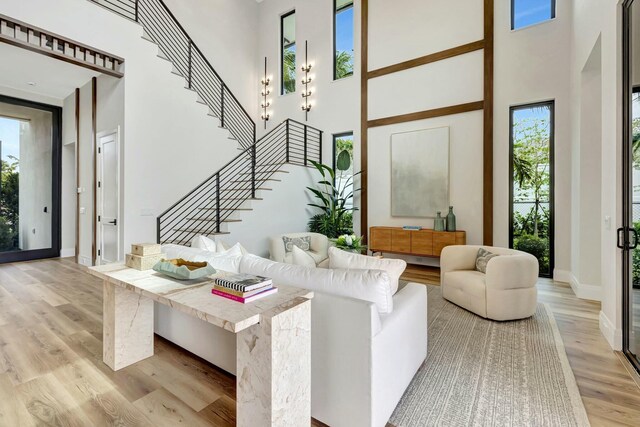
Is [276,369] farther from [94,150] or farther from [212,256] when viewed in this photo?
[94,150]

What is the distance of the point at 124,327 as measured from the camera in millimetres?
2301

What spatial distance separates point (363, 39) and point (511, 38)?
2.81 m

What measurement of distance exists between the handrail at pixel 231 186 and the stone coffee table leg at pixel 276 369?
3844 millimetres

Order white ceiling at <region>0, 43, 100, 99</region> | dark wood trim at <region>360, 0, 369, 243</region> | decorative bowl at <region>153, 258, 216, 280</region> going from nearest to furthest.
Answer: decorative bowl at <region>153, 258, 216, 280</region>
white ceiling at <region>0, 43, 100, 99</region>
dark wood trim at <region>360, 0, 369, 243</region>

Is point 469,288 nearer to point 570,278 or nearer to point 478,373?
point 478,373

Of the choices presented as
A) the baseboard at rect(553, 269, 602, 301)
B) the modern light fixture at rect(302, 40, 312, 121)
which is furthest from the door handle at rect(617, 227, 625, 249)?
the modern light fixture at rect(302, 40, 312, 121)

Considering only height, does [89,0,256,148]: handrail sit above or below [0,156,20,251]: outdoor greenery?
above

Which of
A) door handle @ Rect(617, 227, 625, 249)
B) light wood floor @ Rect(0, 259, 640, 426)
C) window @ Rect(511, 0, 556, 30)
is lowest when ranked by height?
light wood floor @ Rect(0, 259, 640, 426)

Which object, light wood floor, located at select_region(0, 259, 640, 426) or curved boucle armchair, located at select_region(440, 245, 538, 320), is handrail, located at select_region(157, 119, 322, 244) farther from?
curved boucle armchair, located at select_region(440, 245, 538, 320)

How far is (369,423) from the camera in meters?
1.51

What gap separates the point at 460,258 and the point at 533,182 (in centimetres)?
240

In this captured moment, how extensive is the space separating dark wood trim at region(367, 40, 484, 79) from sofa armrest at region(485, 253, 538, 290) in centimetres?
404

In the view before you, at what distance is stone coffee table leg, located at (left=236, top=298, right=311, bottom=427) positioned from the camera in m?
1.32

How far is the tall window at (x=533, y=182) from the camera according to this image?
485 centimetres
